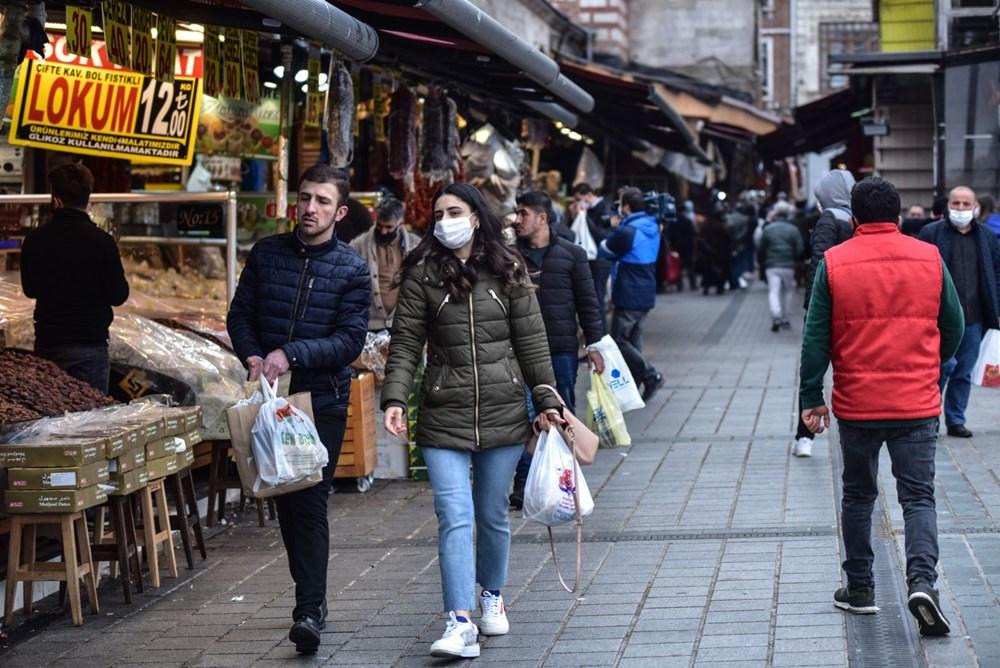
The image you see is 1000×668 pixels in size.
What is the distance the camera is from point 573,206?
19.4 metres

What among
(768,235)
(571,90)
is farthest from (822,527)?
(768,235)

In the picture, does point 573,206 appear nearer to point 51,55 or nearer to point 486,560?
point 51,55

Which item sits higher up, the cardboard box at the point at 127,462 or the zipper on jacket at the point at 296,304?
the zipper on jacket at the point at 296,304

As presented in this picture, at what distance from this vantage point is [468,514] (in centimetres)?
638

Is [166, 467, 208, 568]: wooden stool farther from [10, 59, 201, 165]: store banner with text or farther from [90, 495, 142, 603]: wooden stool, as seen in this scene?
[10, 59, 201, 165]: store banner with text

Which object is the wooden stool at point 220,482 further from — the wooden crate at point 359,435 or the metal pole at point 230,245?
the metal pole at point 230,245

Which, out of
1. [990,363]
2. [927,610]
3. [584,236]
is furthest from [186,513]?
[584,236]

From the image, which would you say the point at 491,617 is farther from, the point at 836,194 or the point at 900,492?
the point at 836,194

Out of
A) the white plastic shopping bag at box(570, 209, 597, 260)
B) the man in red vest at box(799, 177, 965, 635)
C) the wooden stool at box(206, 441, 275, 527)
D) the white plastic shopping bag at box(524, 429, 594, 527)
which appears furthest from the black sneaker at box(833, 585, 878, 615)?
the white plastic shopping bag at box(570, 209, 597, 260)

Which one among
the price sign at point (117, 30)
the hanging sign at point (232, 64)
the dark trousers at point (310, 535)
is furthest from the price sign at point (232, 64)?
the dark trousers at point (310, 535)

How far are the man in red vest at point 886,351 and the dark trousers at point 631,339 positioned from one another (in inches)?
314

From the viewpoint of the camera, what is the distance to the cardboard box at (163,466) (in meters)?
7.61

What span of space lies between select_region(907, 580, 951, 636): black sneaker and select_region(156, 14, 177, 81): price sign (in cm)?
481

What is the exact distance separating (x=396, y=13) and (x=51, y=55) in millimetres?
2409
